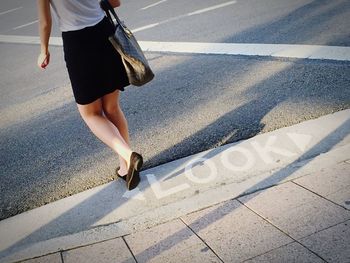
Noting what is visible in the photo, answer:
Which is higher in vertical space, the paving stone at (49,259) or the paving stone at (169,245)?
the paving stone at (49,259)

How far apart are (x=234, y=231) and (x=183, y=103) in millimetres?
2428

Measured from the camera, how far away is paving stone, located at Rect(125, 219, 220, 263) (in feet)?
7.53

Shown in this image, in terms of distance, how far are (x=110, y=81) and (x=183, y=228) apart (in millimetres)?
1200

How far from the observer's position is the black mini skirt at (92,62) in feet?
8.86

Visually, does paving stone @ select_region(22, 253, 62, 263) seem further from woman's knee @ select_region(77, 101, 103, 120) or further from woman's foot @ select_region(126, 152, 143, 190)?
woman's knee @ select_region(77, 101, 103, 120)

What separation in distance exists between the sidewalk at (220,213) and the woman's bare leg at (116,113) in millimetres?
202

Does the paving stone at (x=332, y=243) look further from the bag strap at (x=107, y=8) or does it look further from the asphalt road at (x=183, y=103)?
the bag strap at (x=107, y=8)

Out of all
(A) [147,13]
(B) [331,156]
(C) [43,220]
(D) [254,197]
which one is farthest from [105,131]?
(A) [147,13]

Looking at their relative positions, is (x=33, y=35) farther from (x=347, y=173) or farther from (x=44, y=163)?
(x=347, y=173)

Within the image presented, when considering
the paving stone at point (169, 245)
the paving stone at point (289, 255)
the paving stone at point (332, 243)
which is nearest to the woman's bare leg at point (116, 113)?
the paving stone at point (169, 245)

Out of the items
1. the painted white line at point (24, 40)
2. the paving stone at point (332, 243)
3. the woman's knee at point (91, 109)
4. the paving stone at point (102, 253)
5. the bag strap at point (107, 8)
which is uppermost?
the bag strap at point (107, 8)

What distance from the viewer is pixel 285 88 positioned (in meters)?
4.39

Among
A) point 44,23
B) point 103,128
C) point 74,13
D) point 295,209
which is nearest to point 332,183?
point 295,209

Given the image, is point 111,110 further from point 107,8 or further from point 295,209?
point 295,209
